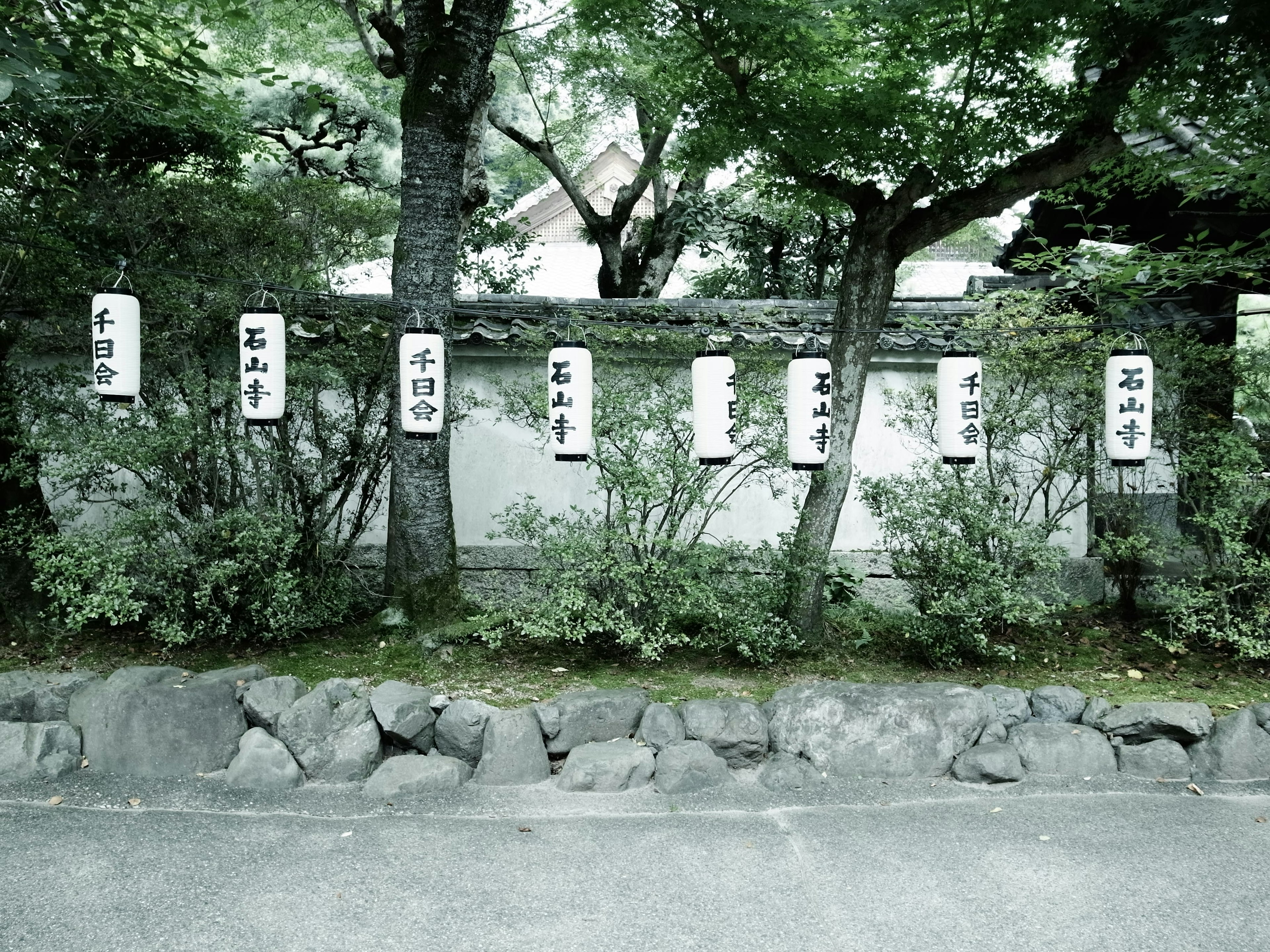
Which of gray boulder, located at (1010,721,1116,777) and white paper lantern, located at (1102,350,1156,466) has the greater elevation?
white paper lantern, located at (1102,350,1156,466)

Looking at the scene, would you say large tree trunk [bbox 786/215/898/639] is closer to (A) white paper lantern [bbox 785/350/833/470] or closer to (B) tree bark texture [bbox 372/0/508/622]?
(A) white paper lantern [bbox 785/350/833/470]

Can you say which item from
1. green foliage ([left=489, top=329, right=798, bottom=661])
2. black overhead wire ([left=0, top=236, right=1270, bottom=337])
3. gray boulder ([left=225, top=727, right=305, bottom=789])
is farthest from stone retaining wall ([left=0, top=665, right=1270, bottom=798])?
black overhead wire ([left=0, top=236, right=1270, bottom=337])

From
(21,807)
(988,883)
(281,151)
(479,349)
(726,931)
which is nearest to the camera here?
(726,931)

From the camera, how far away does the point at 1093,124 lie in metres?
6.91

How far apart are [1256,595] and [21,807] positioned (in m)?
9.12

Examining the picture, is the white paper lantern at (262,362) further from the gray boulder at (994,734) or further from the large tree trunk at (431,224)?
the gray boulder at (994,734)

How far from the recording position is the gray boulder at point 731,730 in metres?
6.43

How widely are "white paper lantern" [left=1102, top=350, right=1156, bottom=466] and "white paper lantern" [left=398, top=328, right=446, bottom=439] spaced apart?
4615 mm

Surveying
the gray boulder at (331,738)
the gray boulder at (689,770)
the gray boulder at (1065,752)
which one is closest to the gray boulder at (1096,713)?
the gray boulder at (1065,752)

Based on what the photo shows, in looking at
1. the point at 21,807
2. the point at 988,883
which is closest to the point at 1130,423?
the point at 988,883

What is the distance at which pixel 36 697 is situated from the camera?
6633mm

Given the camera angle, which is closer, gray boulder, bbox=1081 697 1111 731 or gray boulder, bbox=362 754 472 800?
gray boulder, bbox=362 754 472 800

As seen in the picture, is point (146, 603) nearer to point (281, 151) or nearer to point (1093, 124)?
point (1093, 124)

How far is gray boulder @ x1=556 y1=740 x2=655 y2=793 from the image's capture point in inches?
244
